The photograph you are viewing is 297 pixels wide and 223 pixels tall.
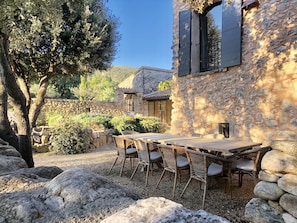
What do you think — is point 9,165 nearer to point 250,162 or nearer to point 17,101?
point 17,101

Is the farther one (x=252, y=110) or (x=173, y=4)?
(x=173, y=4)

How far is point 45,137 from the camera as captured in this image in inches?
306

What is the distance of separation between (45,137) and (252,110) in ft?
22.8

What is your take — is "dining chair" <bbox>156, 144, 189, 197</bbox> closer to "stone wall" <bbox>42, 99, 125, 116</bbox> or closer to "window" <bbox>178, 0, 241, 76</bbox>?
"window" <bbox>178, 0, 241, 76</bbox>

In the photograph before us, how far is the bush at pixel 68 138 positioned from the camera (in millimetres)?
7254

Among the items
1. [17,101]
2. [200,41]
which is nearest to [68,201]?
[17,101]

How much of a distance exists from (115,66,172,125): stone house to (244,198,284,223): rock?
13108 mm

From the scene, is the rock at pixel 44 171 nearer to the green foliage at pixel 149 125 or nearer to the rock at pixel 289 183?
the rock at pixel 289 183

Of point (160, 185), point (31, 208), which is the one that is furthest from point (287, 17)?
point (31, 208)

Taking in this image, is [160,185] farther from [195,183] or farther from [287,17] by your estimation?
[287,17]

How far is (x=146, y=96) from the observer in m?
17.2

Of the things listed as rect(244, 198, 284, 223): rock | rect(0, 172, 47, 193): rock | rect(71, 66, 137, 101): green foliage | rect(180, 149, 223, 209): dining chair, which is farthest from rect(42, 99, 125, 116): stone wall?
rect(244, 198, 284, 223): rock

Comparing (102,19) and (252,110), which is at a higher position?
(102,19)

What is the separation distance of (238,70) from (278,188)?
3.32m
